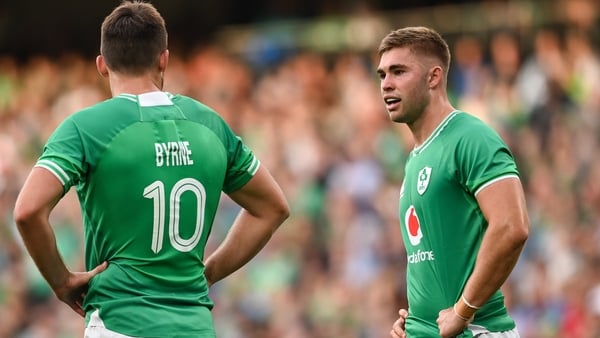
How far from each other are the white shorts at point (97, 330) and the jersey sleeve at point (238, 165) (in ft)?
3.07

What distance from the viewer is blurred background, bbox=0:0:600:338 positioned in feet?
41.7

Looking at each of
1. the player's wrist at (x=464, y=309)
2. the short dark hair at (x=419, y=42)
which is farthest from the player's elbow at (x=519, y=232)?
the short dark hair at (x=419, y=42)

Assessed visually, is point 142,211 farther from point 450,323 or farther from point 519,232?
point 519,232

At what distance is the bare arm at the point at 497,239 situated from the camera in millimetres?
6012

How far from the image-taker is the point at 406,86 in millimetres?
6551

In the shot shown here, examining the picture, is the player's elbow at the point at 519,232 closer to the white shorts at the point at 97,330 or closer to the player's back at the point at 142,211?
the player's back at the point at 142,211

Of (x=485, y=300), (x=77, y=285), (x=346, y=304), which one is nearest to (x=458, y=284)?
(x=485, y=300)

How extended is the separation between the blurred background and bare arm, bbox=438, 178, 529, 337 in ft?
15.2

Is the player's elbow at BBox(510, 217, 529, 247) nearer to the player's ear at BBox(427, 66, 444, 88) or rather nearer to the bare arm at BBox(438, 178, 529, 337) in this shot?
the bare arm at BBox(438, 178, 529, 337)

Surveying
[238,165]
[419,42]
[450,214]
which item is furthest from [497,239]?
[238,165]

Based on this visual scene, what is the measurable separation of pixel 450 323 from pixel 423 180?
0.71 metres

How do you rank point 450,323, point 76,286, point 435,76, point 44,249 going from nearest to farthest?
point 44,249 → point 76,286 → point 450,323 → point 435,76

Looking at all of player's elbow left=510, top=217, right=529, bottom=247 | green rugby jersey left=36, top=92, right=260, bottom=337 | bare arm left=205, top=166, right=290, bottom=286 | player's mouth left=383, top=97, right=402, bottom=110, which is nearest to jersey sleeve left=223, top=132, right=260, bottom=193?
bare arm left=205, top=166, right=290, bottom=286

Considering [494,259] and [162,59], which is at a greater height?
[162,59]
